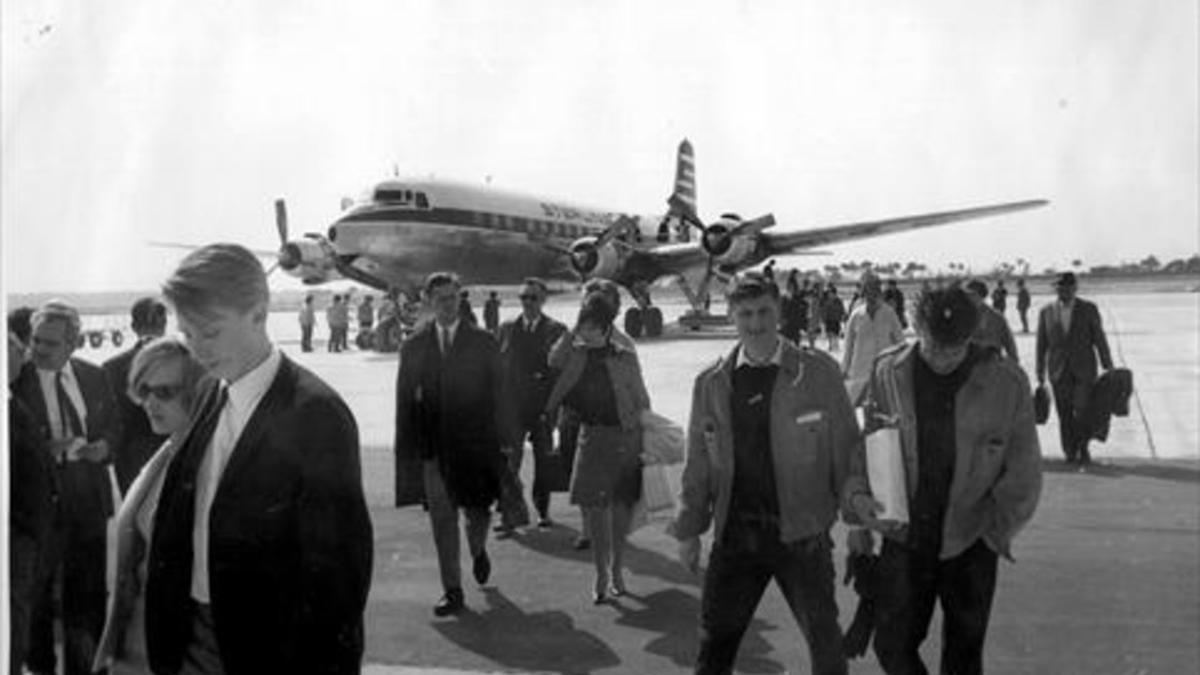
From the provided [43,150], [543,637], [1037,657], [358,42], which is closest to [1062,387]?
[1037,657]

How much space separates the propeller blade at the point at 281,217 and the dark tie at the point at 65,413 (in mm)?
762

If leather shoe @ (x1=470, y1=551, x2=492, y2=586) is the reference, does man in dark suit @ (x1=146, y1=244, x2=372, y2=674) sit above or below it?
above

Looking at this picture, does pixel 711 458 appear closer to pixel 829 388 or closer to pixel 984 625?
pixel 829 388

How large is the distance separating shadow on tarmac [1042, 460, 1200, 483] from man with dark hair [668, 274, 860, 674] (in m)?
4.68

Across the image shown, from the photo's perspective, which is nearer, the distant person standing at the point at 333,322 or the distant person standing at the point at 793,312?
the distant person standing at the point at 333,322

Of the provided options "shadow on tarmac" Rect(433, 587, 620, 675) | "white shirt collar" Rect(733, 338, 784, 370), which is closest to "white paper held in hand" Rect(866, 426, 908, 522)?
"white shirt collar" Rect(733, 338, 784, 370)

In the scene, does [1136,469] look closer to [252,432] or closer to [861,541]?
[861,541]

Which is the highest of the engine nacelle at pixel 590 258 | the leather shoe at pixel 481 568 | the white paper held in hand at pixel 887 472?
the engine nacelle at pixel 590 258

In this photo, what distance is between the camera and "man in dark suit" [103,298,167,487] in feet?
12.6

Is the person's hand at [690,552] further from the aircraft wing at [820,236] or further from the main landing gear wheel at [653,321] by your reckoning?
the main landing gear wheel at [653,321]

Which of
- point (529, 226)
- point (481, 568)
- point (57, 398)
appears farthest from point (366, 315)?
point (57, 398)

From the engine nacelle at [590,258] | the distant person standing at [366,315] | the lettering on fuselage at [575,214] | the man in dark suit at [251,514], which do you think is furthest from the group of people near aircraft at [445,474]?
the lettering on fuselage at [575,214]

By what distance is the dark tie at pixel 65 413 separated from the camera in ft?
11.1

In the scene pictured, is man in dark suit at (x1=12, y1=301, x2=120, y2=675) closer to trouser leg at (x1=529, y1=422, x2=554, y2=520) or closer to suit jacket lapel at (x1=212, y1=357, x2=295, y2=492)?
suit jacket lapel at (x1=212, y1=357, x2=295, y2=492)
